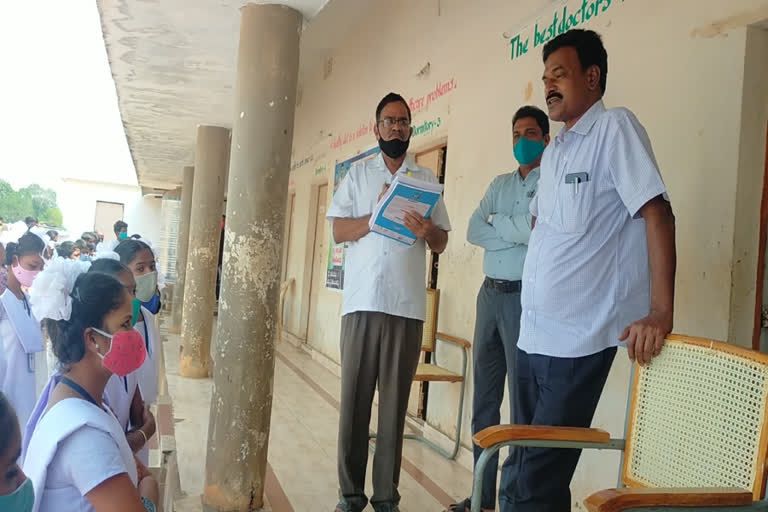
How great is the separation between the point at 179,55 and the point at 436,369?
290 centimetres

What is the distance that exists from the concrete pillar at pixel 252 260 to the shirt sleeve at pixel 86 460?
160cm

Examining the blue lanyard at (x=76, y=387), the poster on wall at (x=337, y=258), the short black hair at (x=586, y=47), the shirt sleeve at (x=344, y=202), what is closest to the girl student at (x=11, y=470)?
the blue lanyard at (x=76, y=387)

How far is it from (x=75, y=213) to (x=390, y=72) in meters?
25.2

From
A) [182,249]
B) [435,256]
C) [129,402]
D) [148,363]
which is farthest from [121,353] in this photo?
[182,249]

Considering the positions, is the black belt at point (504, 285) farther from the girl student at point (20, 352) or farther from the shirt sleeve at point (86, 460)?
the girl student at point (20, 352)

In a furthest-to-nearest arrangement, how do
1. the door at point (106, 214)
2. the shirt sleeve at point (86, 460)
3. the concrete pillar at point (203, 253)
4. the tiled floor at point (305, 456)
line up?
the door at point (106, 214) < the concrete pillar at point (203, 253) < the tiled floor at point (305, 456) < the shirt sleeve at point (86, 460)

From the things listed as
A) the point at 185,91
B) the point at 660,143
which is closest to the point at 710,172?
the point at 660,143

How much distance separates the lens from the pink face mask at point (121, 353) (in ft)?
4.93

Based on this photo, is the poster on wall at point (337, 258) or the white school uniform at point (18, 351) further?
the poster on wall at point (337, 258)

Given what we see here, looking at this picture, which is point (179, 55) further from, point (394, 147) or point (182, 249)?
point (182, 249)

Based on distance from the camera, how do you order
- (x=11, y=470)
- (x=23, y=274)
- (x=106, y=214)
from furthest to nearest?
(x=106, y=214)
(x=23, y=274)
(x=11, y=470)

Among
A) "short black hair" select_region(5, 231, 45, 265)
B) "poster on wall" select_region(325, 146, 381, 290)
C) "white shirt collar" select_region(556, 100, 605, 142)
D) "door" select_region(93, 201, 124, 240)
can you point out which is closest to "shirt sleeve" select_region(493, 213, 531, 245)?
"white shirt collar" select_region(556, 100, 605, 142)

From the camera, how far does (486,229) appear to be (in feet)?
8.71

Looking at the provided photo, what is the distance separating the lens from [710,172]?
7.02ft
